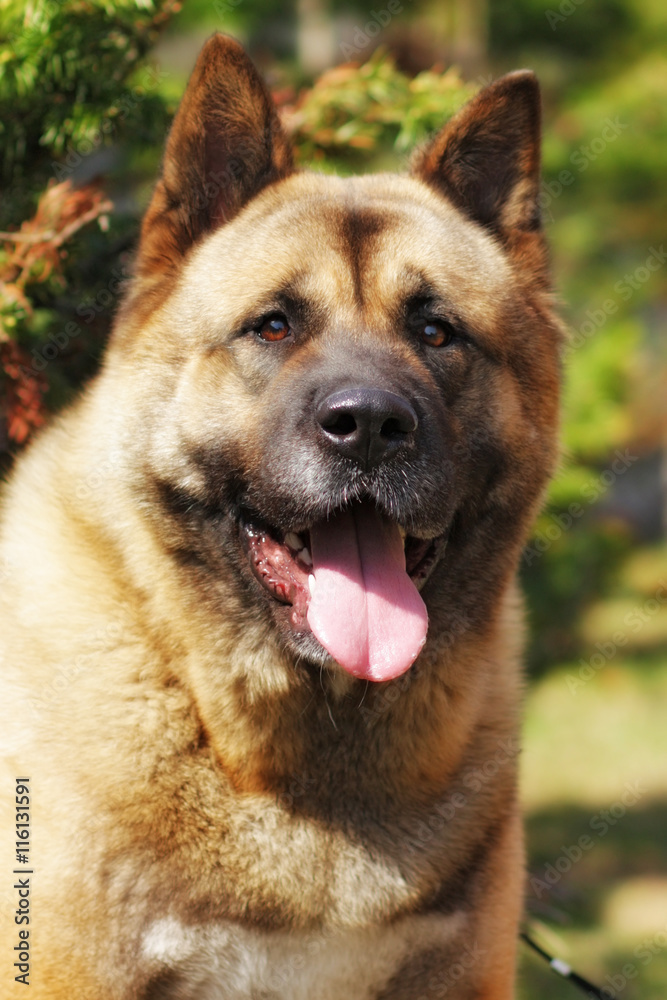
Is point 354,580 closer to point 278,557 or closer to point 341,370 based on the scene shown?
point 278,557

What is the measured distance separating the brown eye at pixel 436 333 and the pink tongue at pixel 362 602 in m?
0.51

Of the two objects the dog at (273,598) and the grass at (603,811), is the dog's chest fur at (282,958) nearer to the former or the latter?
the dog at (273,598)

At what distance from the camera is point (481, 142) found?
2928 mm

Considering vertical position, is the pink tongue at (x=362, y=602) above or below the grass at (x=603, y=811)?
above

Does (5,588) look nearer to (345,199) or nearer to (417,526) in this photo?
(417,526)

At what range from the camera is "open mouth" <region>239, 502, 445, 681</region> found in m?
2.31

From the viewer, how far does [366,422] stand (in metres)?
2.26

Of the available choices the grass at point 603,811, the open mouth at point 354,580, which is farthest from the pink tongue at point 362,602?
the grass at point 603,811

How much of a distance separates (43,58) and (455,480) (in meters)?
1.95

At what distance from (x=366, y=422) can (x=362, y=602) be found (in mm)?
423

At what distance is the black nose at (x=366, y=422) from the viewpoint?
7.33ft

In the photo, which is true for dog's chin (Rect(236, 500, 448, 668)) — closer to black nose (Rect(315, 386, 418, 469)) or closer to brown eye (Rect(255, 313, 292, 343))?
black nose (Rect(315, 386, 418, 469))

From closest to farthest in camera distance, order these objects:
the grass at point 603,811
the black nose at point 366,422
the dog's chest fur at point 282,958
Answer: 1. the black nose at point 366,422
2. the dog's chest fur at point 282,958
3. the grass at point 603,811

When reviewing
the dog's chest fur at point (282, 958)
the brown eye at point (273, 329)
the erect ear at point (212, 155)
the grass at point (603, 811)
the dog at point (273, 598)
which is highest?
the erect ear at point (212, 155)
